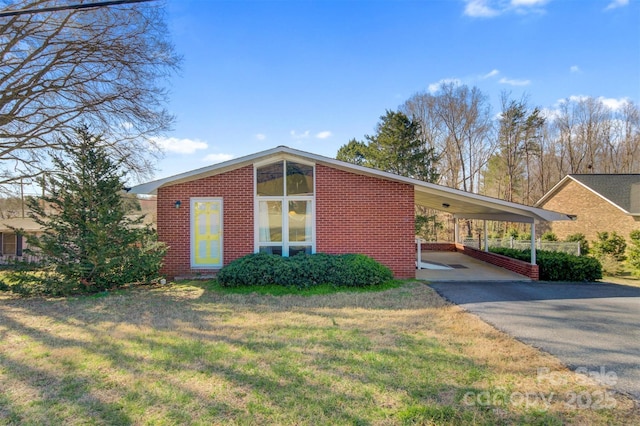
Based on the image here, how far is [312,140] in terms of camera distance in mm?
21531

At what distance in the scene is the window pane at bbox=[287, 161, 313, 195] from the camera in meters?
9.50

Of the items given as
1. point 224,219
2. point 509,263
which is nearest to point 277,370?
point 224,219

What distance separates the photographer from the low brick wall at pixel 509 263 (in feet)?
31.2

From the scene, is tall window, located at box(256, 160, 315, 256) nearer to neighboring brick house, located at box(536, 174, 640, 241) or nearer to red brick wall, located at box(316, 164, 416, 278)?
red brick wall, located at box(316, 164, 416, 278)

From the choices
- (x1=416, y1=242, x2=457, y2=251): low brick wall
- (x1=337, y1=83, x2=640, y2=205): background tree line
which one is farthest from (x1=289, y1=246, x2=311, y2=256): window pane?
(x1=337, y1=83, x2=640, y2=205): background tree line

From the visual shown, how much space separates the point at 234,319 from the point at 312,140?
56.4 ft

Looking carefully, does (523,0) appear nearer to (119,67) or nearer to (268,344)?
(268,344)

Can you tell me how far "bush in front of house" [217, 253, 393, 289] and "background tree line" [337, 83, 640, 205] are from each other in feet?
64.3

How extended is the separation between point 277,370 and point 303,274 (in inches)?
172

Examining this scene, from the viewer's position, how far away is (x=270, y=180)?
9586 mm

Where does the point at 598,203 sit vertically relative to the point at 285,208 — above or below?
above

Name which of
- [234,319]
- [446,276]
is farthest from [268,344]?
[446,276]

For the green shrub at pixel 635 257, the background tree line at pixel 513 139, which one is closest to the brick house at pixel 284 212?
the green shrub at pixel 635 257

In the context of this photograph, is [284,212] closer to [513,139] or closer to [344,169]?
[344,169]
